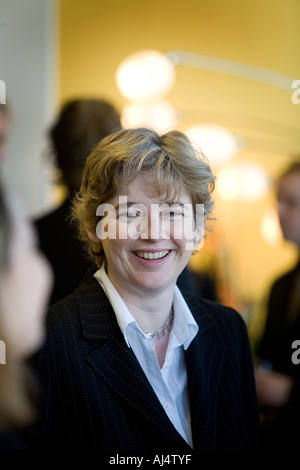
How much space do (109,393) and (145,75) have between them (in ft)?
9.78

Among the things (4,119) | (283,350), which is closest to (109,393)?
(4,119)

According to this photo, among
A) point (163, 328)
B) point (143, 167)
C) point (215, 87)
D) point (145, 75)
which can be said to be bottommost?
point (163, 328)

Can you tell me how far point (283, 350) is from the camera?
1690mm

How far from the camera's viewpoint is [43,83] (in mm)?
4312

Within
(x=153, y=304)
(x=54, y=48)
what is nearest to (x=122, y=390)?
(x=153, y=304)

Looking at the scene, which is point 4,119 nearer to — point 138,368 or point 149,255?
point 149,255

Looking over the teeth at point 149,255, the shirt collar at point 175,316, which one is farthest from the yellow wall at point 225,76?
the teeth at point 149,255

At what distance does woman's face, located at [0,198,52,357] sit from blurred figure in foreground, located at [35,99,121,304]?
2.27ft

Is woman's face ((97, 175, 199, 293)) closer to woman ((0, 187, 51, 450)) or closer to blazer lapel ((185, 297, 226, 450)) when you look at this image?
blazer lapel ((185, 297, 226, 450))

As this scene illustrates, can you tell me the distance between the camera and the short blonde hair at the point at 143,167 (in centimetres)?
121

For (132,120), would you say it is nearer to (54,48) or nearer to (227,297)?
(54,48)

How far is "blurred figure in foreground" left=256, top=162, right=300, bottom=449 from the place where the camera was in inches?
56.3

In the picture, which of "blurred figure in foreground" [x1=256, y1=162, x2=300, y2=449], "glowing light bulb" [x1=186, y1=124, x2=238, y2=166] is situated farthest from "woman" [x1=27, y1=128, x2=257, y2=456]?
"glowing light bulb" [x1=186, y1=124, x2=238, y2=166]

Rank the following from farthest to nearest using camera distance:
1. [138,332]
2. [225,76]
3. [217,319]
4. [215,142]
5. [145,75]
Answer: [225,76] → [215,142] → [145,75] → [217,319] → [138,332]
